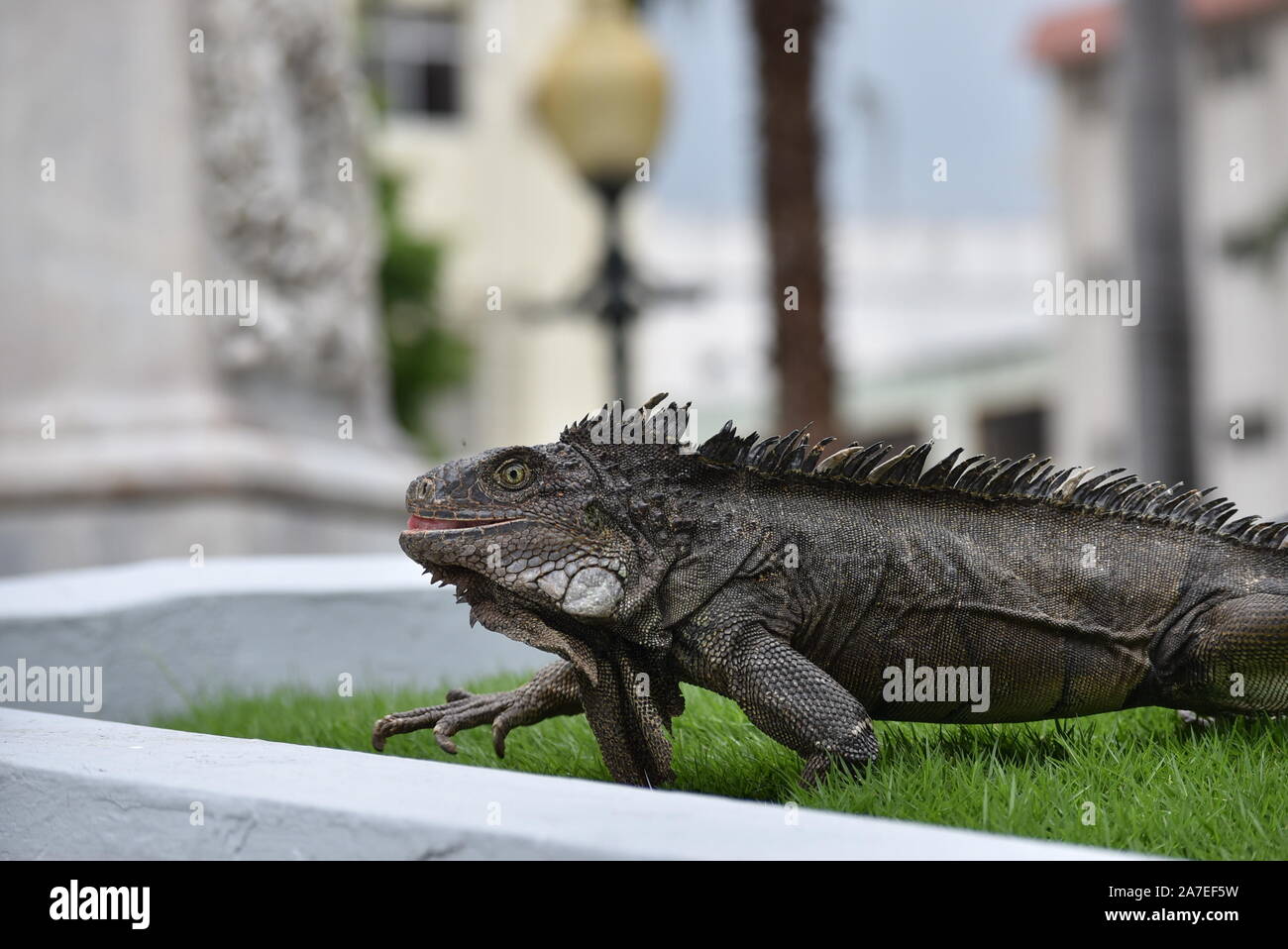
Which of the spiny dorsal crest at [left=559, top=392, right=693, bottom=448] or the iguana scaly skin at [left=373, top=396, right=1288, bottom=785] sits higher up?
the spiny dorsal crest at [left=559, top=392, right=693, bottom=448]

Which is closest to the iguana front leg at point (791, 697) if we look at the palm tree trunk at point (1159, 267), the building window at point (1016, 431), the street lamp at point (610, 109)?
the street lamp at point (610, 109)

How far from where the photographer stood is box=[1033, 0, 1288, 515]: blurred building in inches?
1136

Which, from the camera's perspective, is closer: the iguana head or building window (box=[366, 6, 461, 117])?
the iguana head

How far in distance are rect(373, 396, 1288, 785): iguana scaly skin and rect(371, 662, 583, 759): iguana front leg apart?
0.03 metres

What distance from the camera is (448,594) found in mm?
6539

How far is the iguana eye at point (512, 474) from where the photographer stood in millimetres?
3906

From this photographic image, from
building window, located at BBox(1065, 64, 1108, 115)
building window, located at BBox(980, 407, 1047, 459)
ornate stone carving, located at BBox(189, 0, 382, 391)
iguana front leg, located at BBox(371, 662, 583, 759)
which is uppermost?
building window, located at BBox(1065, 64, 1108, 115)

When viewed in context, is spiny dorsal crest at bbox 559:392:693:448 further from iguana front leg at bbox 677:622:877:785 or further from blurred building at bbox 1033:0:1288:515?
blurred building at bbox 1033:0:1288:515

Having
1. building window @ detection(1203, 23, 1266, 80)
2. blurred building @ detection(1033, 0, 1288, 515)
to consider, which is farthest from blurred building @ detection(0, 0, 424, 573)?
building window @ detection(1203, 23, 1266, 80)

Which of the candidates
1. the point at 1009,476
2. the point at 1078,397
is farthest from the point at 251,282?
the point at 1078,397

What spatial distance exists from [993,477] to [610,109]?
19.7ft

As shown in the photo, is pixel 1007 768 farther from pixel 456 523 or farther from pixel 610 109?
pixel 610 109
